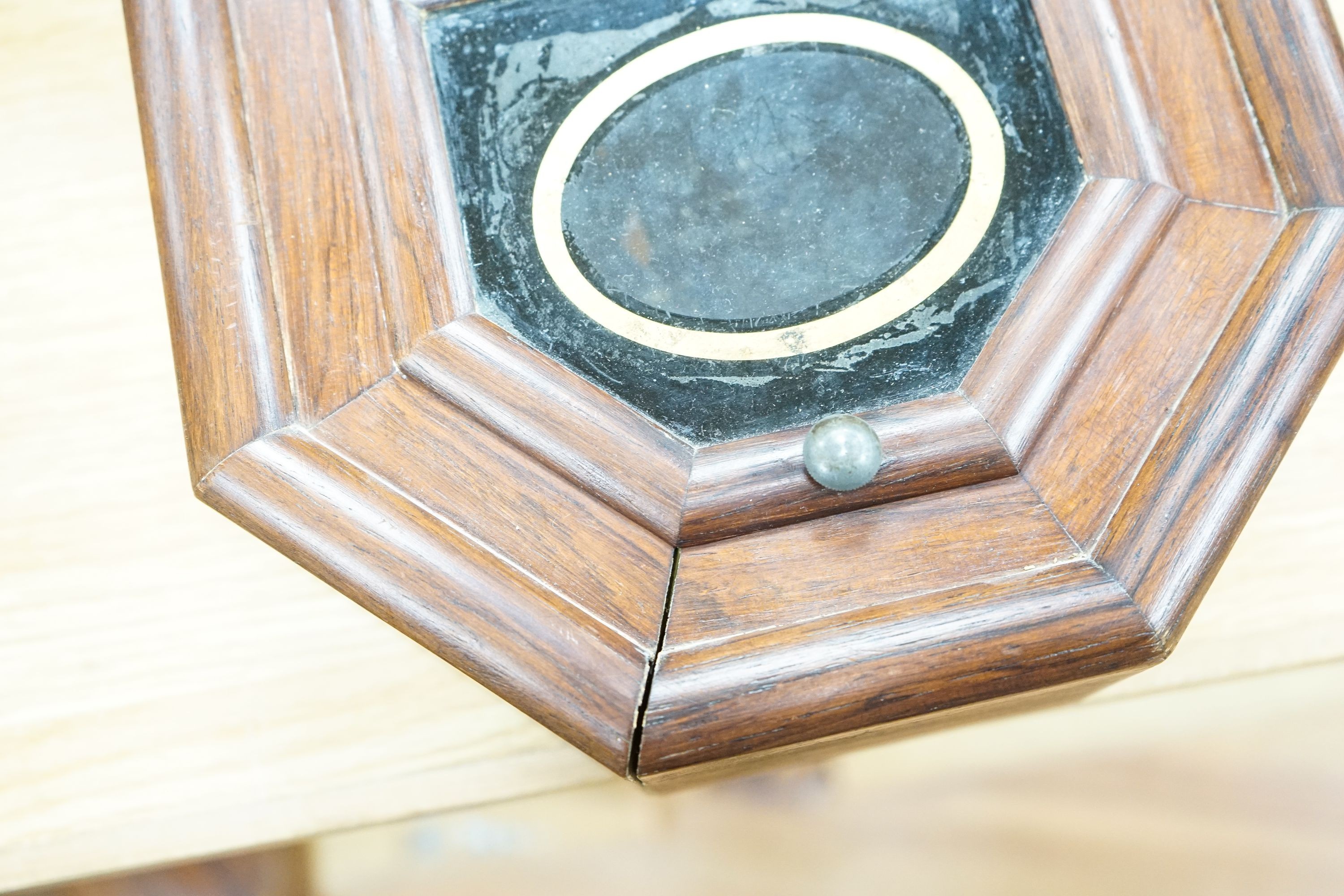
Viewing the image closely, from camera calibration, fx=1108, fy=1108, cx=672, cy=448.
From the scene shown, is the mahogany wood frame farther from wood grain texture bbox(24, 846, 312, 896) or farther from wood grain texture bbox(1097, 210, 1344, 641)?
wood grain texture bbox(24, 846, 312, 896)

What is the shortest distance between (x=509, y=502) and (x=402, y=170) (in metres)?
0.22

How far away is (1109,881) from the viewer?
1087 mm

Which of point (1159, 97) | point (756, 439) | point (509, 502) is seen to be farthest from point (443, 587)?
point (1159, 97)

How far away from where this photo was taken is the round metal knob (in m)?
0.56

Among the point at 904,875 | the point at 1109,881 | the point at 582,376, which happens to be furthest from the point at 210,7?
the point at 1109,881

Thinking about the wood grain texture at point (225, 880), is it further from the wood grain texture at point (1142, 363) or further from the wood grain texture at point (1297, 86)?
→ the wood grain texture at point (1297, 86)

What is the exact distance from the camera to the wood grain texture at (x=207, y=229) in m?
0.62

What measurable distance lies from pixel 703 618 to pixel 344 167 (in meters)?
0.34

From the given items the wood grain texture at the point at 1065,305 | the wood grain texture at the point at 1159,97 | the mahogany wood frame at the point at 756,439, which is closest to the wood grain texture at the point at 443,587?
the mahogany wood frame at the point at 756,439

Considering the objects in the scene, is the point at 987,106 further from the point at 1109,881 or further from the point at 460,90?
the point at 1109,881

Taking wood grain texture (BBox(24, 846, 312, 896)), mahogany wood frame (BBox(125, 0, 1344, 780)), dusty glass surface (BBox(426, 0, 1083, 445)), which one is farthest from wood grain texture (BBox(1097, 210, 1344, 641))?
wood grain texture (BBox(24, 846, 312, 896))

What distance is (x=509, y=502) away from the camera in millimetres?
599

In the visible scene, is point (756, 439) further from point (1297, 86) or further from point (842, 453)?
point (1297, 86)

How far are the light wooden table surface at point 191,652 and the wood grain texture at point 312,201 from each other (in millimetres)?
331
